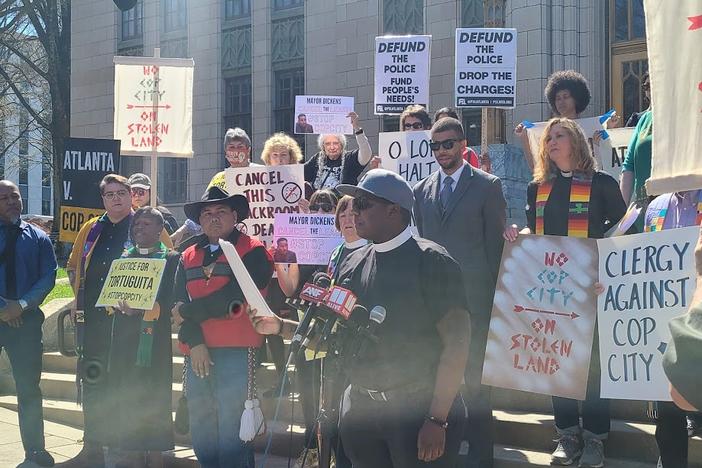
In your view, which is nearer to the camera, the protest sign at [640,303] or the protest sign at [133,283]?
the protest sign at [640,303]

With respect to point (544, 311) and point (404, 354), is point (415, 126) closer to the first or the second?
point (544, 311)

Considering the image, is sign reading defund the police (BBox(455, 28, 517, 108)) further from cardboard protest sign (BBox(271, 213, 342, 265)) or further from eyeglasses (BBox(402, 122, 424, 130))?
cardboard protest sign (BBox(271, 213, 342, 265))

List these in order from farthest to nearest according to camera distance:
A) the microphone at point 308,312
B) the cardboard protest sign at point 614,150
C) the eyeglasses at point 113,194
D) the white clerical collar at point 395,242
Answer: the cardboard protest sign at point 614,150 → the eyeglasses at point 113,194 → the white clerical collar at point 395,242 → the microphone at point 308,312

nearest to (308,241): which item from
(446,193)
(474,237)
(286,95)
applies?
(446,193)

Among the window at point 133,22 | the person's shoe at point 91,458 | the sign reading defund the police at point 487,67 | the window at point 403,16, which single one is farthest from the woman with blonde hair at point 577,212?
the window at point 133,22

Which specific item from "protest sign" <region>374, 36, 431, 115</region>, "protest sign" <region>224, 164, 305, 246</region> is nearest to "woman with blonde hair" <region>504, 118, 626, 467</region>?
"protest sign" <region>224, 164, 305, 246</region>

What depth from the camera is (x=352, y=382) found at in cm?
396

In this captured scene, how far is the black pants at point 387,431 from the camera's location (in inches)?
151

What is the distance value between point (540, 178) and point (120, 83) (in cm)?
534

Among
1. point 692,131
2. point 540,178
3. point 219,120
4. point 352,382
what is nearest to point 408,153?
point 540,178

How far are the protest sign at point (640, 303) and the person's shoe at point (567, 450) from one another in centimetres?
68

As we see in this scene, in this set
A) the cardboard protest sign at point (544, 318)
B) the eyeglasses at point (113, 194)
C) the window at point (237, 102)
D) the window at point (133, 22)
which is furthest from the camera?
the window at point (133, 22)

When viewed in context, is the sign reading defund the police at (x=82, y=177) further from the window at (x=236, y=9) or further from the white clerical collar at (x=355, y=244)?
the window at (x=236, y=9)

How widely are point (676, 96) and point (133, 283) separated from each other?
14.2ft
